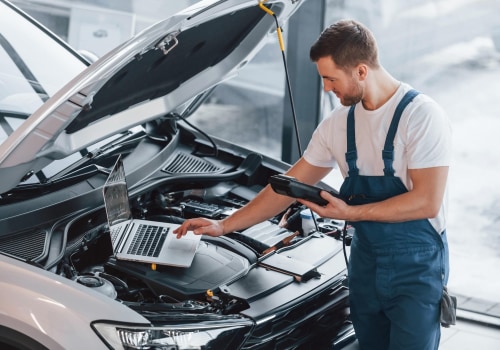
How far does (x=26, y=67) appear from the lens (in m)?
2.95

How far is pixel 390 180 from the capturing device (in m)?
2.32

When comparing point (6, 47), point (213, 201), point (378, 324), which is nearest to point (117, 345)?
point (378, 324)

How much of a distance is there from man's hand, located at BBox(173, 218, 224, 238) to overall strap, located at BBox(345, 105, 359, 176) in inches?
19.4

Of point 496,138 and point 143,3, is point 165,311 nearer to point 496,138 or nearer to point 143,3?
point 496,138

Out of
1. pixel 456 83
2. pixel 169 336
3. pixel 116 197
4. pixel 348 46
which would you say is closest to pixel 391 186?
pixel 348 46

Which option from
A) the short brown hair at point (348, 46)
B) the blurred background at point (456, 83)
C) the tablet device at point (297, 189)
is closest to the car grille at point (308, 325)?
the tablet device at point (297, 189)

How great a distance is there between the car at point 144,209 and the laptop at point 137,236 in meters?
0.02

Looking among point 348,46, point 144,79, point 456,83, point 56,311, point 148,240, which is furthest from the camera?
point 456,83

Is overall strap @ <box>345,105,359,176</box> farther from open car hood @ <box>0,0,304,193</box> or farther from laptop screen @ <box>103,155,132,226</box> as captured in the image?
laptop screen @ <box>103,155,132,226</box>

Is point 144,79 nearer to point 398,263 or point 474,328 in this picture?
point 398,263

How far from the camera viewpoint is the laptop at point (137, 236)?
2.46 meters

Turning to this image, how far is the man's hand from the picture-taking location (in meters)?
2.57

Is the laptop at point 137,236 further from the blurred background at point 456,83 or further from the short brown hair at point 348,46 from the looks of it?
the blurred background at point 456,83

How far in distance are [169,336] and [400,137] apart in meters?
0.88
